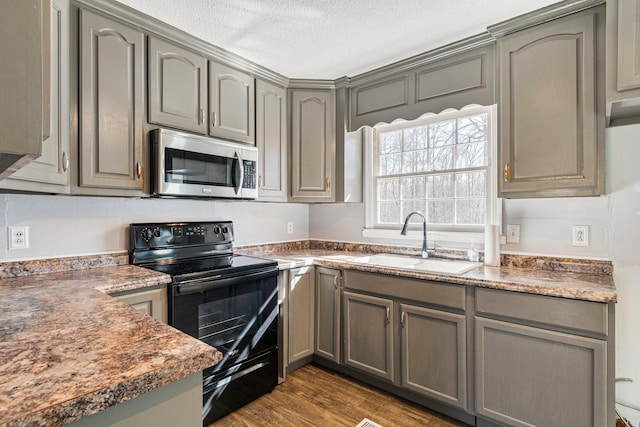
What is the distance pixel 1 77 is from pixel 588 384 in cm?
224

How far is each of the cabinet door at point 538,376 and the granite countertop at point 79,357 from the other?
1575 mm

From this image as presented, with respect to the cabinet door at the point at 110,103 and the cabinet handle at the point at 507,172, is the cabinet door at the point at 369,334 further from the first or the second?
the cabinet door at the point at 110,103

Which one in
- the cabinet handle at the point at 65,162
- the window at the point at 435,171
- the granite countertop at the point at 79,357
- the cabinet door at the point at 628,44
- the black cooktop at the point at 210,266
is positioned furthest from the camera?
the window at the point at 435,171

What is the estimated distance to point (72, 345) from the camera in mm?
825

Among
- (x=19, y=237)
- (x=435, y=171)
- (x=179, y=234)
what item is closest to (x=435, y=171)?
(x=435, y=171)

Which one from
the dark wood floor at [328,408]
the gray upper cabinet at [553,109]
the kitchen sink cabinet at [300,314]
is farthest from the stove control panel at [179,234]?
the gray upper cabinet at [553,109]

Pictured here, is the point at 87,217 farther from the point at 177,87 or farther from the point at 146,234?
the point at 177,87

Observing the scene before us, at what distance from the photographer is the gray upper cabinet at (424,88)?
2.14 metres

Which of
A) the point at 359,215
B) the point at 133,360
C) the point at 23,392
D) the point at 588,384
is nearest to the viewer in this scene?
the point at 23,392

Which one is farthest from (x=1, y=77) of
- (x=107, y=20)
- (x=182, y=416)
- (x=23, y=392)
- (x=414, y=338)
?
(x=414, y=338)

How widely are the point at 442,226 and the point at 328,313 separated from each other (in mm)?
1108

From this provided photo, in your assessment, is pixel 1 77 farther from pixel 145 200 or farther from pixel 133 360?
pixel 145 200

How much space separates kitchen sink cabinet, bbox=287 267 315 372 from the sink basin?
1.37ft

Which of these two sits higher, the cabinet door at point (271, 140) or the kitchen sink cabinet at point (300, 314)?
the cabinet door at point (271, 140)
